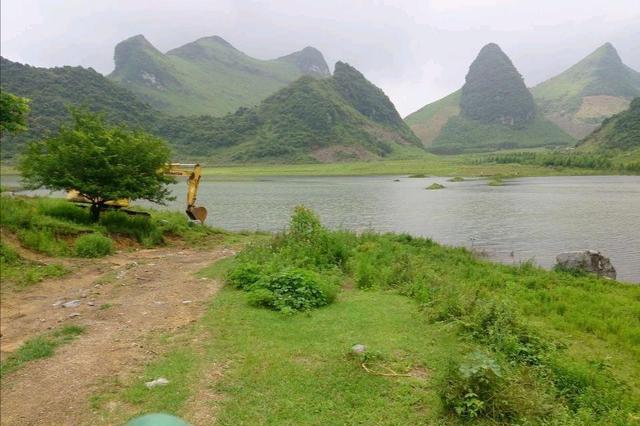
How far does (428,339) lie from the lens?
26.5ft

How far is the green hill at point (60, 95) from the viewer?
4508 inches

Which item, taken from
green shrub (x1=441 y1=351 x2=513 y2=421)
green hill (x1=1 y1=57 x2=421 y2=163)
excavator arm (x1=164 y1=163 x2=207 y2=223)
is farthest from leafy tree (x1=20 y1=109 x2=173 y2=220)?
green hill (x1=1 y1=57 x2=421 y2=163)

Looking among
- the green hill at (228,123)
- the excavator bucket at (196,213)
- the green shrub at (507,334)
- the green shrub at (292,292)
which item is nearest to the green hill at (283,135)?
the green hill at (228,123)

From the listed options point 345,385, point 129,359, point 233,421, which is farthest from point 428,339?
point 129,359

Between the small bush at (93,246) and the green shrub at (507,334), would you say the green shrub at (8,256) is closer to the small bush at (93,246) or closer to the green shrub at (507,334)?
the small bush at (93,246)

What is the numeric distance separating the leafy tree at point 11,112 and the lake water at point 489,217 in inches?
595

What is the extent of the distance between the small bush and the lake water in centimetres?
1471

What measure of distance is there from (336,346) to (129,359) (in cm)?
331

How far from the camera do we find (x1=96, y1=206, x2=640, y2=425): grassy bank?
5820mm

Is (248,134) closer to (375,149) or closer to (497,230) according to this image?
(375,149)

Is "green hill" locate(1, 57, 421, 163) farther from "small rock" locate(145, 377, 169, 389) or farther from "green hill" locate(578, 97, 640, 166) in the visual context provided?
"small rock" locate(145, 377, 169, 389)

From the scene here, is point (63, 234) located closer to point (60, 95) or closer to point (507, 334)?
point (507, 334)

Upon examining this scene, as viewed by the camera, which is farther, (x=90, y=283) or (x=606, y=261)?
(x=606, y=261)

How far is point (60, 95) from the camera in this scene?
13862 centimetres
